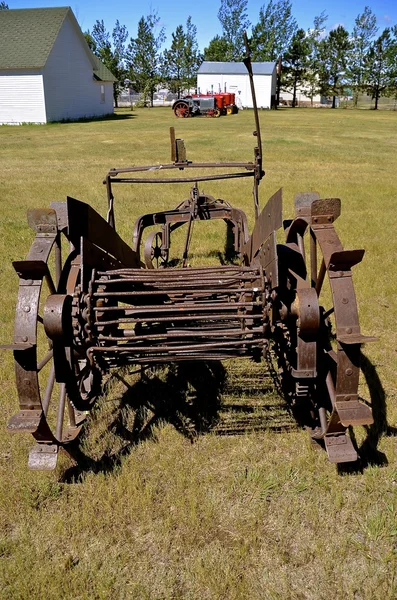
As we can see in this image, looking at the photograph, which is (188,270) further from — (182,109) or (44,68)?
(182,109)

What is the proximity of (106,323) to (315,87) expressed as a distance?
63.7m

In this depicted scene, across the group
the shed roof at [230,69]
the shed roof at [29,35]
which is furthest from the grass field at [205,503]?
the shed roof at [230,69]

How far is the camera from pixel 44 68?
91.3ft

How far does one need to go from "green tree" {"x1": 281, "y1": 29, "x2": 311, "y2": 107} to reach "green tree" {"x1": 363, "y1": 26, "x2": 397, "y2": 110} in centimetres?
715

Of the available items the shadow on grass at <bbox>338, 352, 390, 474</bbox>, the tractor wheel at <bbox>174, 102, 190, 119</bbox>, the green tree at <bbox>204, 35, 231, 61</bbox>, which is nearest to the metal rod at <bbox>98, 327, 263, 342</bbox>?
the shadow on grass at <bbox>338, 352, 390, 474</bbox>

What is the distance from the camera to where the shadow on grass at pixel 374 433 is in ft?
9.54

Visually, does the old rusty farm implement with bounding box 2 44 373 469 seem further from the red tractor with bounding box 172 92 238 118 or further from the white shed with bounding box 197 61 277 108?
the white shed with bounding box 197 61 277 108

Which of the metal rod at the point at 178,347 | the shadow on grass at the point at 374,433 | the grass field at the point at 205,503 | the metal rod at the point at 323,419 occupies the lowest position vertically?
the grass field at the point at 205,503

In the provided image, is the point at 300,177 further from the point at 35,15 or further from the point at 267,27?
the point at 267,27

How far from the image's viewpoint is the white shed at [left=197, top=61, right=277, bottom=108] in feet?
152

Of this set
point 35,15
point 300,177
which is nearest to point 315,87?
point 35,15

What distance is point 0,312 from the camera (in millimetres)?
5258

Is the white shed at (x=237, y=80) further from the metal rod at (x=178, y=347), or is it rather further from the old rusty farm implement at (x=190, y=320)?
the metal rod at (x=178, y=347)

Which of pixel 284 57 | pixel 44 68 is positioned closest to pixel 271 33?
pixel 284 57
